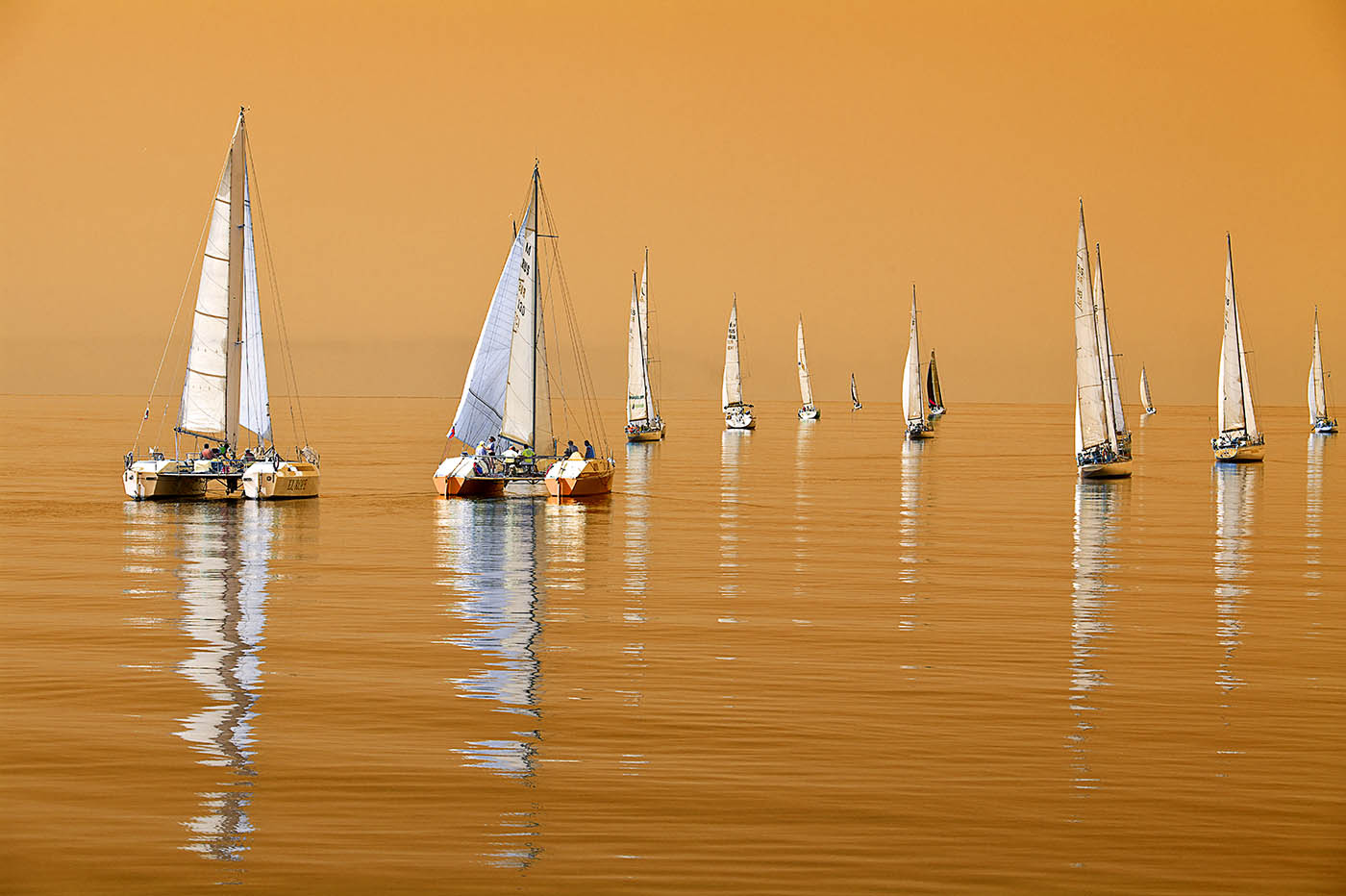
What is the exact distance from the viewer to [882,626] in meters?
26.3

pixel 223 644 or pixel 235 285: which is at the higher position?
pixel 235 285

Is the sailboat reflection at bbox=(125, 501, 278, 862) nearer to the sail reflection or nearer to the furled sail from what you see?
the sail reflection

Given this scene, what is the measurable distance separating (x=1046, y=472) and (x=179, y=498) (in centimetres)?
4822

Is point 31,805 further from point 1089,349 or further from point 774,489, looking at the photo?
A: point 1089,349

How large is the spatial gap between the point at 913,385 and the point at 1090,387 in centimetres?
6346

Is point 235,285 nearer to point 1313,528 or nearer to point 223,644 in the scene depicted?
point 223,644

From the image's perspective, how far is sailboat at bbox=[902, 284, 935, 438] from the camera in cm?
13125

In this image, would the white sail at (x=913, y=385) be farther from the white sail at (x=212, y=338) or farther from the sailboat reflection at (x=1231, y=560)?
the white sail at (x=212, y=338)

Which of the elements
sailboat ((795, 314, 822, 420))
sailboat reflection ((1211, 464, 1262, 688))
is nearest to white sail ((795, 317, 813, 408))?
sailboat ((795, 314, 822, 420))

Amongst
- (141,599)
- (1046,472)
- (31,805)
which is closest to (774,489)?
(1046,472)

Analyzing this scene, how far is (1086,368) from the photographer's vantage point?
7238cm

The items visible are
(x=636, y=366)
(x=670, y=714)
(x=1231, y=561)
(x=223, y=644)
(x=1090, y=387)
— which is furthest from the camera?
(x=636, y=366)

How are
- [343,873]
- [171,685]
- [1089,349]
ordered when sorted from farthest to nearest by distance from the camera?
[1089,349], [171,685], [343,873]

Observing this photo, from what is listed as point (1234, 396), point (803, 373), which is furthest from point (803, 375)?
point (1234, 396)
